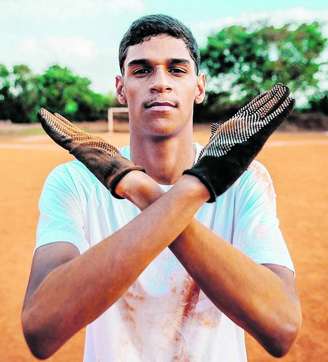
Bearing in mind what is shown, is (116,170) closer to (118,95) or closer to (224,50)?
(118,95)

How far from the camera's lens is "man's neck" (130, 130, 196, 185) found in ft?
7.70

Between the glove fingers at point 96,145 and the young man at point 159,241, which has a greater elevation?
the glove fingers at point 96,145

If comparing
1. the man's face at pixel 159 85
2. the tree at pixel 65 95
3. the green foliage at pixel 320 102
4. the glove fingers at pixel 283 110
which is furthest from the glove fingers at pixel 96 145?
the tree at pixel 65 95

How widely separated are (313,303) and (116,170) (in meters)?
4.58

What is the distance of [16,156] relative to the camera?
978 inches

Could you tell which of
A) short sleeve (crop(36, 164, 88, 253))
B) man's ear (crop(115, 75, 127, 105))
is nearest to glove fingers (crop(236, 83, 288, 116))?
man's ear (crop(115, 75, 127, 105))

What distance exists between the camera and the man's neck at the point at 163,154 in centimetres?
235

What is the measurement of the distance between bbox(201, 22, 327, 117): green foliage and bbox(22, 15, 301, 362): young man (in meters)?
52.3

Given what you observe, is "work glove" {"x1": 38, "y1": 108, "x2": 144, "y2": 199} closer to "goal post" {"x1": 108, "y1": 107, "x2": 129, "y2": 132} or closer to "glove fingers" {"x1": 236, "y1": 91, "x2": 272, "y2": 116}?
"glove fingers" {"x1": 236, "y1": 91, "x2": 272, "y2": 116}

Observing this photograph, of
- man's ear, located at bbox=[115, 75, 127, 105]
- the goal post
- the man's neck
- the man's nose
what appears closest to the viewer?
the man's nose

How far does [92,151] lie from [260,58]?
5690 centimetres

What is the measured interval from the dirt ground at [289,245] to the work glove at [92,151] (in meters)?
3.19

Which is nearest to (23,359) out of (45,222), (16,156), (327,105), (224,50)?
(45,222)

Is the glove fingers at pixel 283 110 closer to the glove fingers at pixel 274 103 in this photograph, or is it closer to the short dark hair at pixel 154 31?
the glove fingers at pixel 274 103
